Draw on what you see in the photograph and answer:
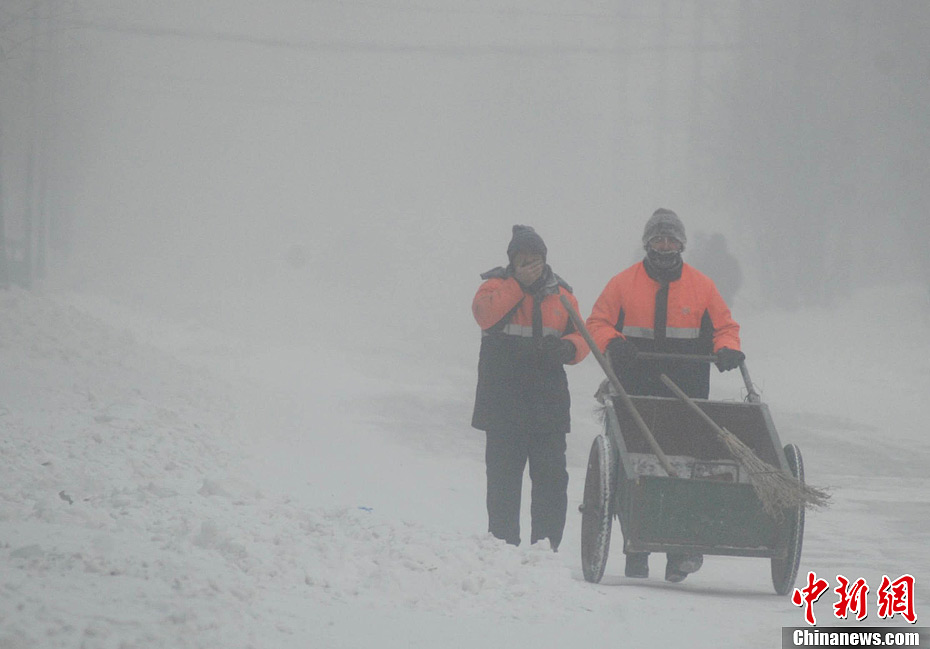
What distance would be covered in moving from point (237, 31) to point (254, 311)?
58.8 metres

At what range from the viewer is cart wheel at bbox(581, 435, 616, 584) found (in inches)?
225

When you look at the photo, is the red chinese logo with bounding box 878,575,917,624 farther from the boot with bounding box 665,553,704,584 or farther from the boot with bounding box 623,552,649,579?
the boot with bounding box 623,552,649,579

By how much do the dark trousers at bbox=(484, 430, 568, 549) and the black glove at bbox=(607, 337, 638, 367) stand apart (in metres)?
0.59

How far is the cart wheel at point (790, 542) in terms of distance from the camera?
549 centimetres

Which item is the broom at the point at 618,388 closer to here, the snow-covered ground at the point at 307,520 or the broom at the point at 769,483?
the broom at the point at 769,483

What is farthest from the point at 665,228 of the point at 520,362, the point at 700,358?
the point at 520,362

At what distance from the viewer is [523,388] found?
6434 mm

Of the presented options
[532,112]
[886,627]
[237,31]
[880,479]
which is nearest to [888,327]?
[880,479]

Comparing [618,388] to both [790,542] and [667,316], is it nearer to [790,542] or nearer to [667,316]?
[667,316]

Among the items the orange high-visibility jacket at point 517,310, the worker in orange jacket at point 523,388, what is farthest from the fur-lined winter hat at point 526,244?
the orange high-visibility jacket at point 517,310

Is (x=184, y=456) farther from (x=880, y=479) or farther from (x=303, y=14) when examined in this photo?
(x=303, y=14)

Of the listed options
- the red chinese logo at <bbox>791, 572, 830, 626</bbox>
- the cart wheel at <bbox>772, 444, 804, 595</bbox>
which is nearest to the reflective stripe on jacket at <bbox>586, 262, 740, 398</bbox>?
the cart wheel at <bbox>772, 444, 804, 595</bbox>

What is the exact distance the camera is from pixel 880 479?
1195 centimetres

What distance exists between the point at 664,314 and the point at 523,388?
840 mm
